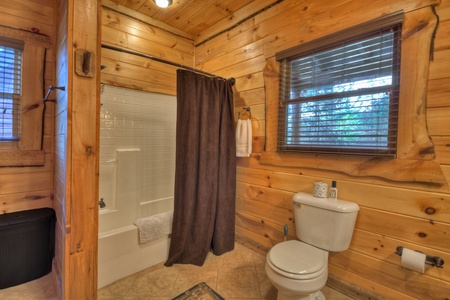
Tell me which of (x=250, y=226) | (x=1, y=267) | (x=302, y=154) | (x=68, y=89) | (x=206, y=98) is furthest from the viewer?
(x=250, y=226)

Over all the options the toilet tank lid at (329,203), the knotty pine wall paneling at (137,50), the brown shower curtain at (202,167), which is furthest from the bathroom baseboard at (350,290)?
the knotty pine wall paneling at (137,50)

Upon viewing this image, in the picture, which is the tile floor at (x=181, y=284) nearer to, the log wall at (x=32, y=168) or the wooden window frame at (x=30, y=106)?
the log wall at (x=32, y=168)

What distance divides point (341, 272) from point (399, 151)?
38.6 inches

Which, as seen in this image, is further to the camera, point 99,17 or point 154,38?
point 154,38

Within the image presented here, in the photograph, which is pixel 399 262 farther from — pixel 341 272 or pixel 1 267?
pixel 1 267

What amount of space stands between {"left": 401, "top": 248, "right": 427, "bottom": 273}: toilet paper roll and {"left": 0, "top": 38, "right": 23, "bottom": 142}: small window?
293 cm

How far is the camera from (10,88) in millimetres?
1794

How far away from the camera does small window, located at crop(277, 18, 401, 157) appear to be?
56.1 inches

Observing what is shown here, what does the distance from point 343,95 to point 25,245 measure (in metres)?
2.65

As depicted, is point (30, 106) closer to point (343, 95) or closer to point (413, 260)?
point (343, 95)

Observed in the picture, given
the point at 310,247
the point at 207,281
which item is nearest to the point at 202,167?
the point at 207,281

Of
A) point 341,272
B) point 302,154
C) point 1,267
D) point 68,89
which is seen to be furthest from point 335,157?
point 1,267

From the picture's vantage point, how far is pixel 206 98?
203 cm

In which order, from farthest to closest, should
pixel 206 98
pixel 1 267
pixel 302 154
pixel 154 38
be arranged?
pixel 154 38
pixel 206 98
pixel 302 154
pixel 1 267
